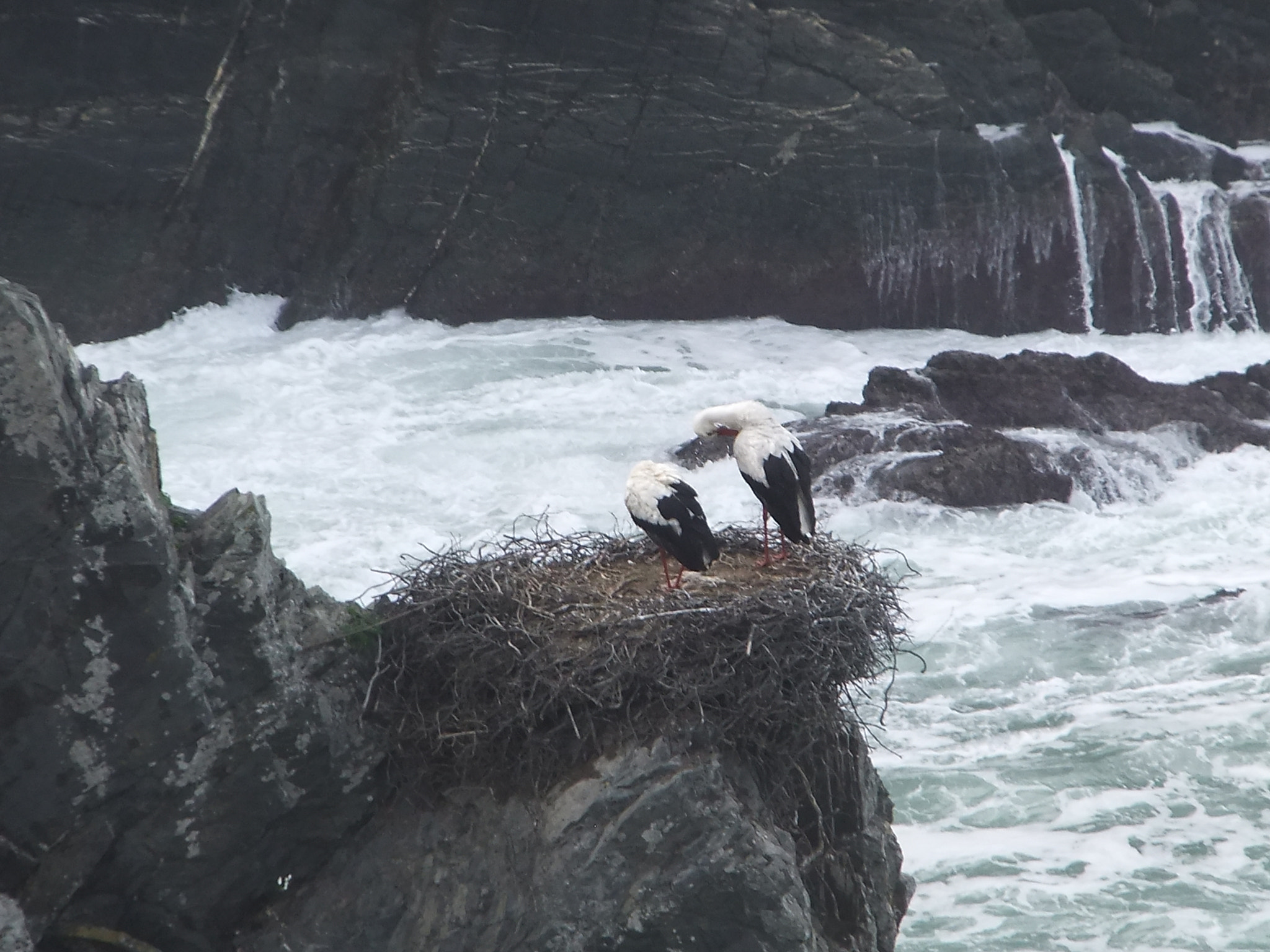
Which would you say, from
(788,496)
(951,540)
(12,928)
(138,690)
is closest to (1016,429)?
(951,540)

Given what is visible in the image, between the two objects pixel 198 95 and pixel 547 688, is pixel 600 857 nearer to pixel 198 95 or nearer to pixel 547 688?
pixel 547 688

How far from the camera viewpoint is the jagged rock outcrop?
13461 mm

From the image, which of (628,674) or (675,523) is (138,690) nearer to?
(628,674)

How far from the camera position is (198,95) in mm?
19203

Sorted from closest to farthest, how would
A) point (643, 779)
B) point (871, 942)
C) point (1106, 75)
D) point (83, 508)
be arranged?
point (83, 508) → point (643, 779) → point (871, 942) → point (1106, 75)

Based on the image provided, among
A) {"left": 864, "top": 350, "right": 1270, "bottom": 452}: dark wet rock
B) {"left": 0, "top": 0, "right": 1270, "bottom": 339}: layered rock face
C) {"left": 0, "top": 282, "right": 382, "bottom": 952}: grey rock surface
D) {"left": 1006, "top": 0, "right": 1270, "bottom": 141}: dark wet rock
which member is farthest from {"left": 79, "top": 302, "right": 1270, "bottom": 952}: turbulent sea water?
{"left": 1006, "top": 0, "right": 1270, "bottom": 141}: dark wet rock

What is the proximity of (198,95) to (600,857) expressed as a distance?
16606 millimetres

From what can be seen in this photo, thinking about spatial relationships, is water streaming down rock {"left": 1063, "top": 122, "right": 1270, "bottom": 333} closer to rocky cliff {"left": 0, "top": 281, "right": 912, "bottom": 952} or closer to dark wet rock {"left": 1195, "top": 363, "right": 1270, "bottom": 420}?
dark wet rock {"left": 1195, "top": 363, "right": 1270, "bottom": 420}

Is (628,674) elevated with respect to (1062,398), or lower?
elevated

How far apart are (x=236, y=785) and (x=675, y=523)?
83.4 inches

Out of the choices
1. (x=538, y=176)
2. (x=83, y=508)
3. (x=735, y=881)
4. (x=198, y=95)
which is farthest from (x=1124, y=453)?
(x=198, y=95)

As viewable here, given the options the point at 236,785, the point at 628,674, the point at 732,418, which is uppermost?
the point at 732,418

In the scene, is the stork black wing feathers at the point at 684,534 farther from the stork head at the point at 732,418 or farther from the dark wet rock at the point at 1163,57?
the dark wet rock at the point at 1163,57

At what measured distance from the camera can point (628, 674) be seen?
5316mm
